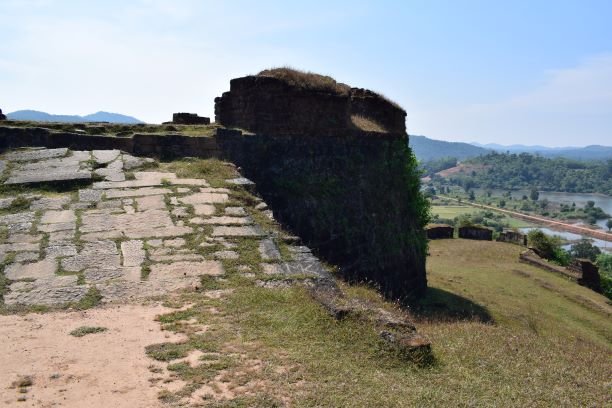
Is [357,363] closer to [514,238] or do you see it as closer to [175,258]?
[175,258]

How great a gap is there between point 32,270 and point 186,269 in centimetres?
172

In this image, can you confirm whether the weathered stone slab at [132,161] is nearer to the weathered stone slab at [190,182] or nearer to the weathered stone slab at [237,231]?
the weathered stone slab at [190,182]

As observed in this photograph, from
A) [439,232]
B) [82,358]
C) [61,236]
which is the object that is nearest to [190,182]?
[61,236]

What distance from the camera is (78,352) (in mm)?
3879

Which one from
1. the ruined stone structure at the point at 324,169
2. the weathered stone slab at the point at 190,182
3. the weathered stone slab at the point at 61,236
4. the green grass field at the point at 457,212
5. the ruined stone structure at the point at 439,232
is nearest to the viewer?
the weathered stone slab at the point at 61,236

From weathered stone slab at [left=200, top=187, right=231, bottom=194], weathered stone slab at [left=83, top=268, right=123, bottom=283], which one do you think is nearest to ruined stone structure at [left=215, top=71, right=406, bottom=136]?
weathered stone slab at [left=200, top=187, right=231, bottom=194]

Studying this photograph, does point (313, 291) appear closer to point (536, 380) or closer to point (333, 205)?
point (536, 380)

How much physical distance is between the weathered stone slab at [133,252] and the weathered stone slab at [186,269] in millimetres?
271

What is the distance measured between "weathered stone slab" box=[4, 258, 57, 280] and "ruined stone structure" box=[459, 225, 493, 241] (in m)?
30.1

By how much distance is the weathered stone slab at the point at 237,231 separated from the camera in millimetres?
6656

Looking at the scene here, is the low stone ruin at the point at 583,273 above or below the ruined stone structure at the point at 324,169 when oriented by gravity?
below

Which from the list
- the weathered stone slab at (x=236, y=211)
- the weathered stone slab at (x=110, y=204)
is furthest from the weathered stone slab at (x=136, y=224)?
the weathered stone slab at (x=236, y=211)

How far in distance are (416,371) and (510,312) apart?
1192 centimetres

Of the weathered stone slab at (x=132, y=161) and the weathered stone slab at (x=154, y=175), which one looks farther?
the weathered stone slab at (x=132, y=161)
